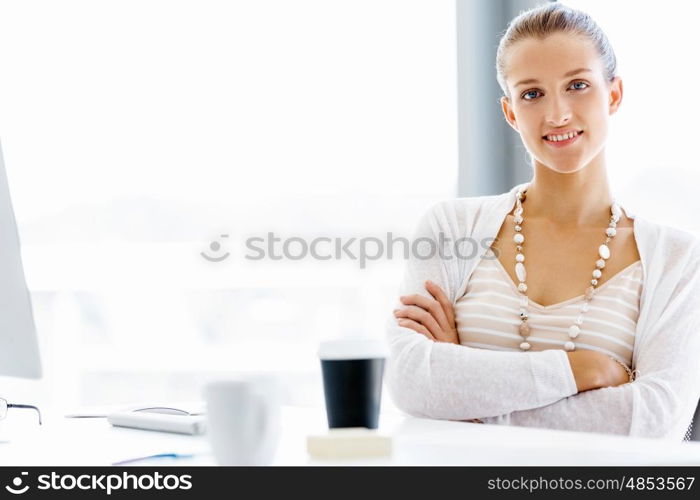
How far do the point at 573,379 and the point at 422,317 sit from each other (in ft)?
1.05

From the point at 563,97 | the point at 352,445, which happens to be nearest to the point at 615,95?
the point at 563,97

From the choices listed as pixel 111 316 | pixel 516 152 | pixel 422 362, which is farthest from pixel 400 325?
pixel 111 316

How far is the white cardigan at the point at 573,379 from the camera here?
147 centimetres

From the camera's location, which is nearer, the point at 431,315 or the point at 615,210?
the point at 431,315

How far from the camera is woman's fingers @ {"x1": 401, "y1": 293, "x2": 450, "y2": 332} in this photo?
1686 millimetres

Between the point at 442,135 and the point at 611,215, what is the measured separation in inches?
52.1

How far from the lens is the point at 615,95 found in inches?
71.8

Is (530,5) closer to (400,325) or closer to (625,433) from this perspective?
(400,325)

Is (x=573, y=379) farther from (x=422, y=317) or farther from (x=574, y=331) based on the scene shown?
(x=422, y=317)

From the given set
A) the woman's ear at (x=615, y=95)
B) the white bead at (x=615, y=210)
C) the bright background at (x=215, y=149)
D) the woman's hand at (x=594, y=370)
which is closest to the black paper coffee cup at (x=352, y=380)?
the woman's hand at (x=594, y=370)

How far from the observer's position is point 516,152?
2.84 metres

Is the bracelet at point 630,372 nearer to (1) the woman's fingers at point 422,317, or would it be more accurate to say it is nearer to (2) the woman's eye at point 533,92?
(1) the woman's fingers at point 422,317

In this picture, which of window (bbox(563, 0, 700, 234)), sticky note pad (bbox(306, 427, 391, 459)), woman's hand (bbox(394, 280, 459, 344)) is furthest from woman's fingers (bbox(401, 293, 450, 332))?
window (bbox(563, 0, 700, 234))

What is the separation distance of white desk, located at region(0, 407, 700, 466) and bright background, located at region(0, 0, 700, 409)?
1.87m
